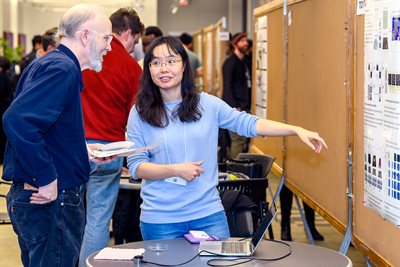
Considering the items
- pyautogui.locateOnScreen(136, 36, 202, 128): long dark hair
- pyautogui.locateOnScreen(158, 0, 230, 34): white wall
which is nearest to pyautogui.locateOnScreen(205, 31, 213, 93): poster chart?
pyautogui.locateOnScreen(136, 36, 202, 128): long dark hair

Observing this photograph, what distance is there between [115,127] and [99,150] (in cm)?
144

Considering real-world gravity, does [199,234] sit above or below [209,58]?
below

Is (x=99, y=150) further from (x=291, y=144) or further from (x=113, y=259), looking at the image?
(x=291, y=144)

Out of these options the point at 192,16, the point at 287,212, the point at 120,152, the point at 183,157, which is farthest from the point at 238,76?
the point at 192,16

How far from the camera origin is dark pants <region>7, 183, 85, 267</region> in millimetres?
3158

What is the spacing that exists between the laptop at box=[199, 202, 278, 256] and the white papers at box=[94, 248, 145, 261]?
23cm

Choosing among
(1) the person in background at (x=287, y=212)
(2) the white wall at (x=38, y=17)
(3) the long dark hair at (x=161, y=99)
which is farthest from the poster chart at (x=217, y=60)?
(2) the white wall at (x=38, y=17)

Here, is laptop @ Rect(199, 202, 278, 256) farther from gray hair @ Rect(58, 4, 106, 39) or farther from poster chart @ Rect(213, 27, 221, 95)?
poster chart @ Rect(213, 27, 221, 95)

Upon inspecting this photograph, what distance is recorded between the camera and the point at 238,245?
3078 mm

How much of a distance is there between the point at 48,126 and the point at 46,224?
1.36ft

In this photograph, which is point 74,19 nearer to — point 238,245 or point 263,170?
point 238,245

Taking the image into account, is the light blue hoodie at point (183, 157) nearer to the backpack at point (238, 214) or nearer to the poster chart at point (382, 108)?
the poster chart at point (382, 108)

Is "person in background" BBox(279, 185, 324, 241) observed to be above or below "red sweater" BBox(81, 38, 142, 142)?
below

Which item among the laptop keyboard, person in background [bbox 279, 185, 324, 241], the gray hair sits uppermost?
the gray hair
